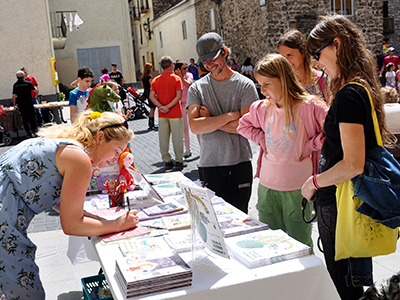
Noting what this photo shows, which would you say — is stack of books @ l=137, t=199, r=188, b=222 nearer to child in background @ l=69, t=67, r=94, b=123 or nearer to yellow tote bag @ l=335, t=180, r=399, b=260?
yellow tote bag @ l=335, t=180, r=399, b=260

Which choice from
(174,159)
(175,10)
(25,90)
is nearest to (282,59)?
(174,159)

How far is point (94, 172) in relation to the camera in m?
3.14

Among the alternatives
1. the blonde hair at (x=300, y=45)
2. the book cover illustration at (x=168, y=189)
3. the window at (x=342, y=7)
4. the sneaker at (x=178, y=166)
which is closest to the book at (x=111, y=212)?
the book cover illustration at (x=168, y=189)

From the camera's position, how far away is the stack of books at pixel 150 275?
5.21ft

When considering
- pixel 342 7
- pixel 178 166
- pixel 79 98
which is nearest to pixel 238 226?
pixel 79 98

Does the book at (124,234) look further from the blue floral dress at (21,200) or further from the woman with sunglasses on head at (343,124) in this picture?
the woman with sunglasses on head at (343,124)

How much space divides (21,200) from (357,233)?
158 cm

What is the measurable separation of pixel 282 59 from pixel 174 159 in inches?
214

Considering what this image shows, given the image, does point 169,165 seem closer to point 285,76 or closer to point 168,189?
point 168,189

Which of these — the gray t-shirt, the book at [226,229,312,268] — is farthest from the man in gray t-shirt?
the book at [226,229,312,268]

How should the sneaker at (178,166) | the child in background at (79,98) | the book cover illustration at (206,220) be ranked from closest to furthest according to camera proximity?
the book cover illustration at (206,220) < the child in background at (79,98) < the sneaker at (178,166)

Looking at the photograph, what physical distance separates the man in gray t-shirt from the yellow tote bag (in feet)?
4.26

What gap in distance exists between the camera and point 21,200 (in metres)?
2.02

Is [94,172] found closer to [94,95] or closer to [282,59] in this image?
[282,59]
